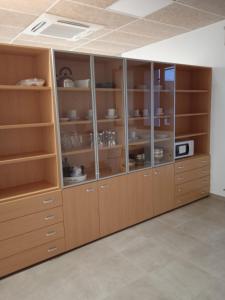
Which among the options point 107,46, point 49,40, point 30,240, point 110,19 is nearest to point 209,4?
point 110,19

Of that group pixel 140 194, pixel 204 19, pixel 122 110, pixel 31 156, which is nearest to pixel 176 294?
pixel 140 194

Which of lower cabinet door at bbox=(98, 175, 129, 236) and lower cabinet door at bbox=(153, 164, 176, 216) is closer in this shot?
lower cabinet door at bbox=(98, 175, 129, 236)

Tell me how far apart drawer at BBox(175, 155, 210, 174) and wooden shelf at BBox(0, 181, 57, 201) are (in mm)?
1970

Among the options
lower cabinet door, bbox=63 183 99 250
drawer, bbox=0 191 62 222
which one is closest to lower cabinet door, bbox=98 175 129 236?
lower cabinet door, bbox=63 183 99 250

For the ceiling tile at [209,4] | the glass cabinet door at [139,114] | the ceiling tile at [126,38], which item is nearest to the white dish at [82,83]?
the glass cabinet door at [139,114]

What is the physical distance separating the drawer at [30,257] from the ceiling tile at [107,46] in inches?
137

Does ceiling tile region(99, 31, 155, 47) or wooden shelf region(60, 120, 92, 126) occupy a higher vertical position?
ceiling tile region(99, 31, 155, 47)

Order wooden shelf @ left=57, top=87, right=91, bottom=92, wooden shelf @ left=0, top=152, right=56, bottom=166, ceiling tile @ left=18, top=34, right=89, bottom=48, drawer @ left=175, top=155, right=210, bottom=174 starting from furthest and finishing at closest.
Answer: ceiling tile @ left=18, top=34, right=89, bottom=48 → drawer @ left=175, top=155, right=210, bottom=174 → wooden shelf @ left=57, top=87, right=91, bottom=92 → wooden shelf @ left=0, top=152, right=56, bottom=166

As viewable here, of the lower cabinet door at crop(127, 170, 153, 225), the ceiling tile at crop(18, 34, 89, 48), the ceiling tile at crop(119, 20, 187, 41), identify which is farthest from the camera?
the ceiling tile at crop(18, 34, 89, 48)

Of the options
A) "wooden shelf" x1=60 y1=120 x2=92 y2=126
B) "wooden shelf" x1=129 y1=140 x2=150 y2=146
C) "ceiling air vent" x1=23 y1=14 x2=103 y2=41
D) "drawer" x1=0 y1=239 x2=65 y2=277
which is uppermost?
"ceiling air vent" x1=23 y1=14 x2=103 y2=41

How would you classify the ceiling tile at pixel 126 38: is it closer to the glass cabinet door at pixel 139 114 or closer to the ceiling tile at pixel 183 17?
the ceiling tile at pixel 183 17

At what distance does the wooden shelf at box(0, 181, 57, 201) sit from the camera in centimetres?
238

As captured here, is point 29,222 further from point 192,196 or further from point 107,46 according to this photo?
point 107,46

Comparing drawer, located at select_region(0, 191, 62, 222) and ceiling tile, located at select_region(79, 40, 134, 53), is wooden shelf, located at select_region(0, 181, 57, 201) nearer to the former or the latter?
drawer, located at select_region(0, 191, 62, 222)
